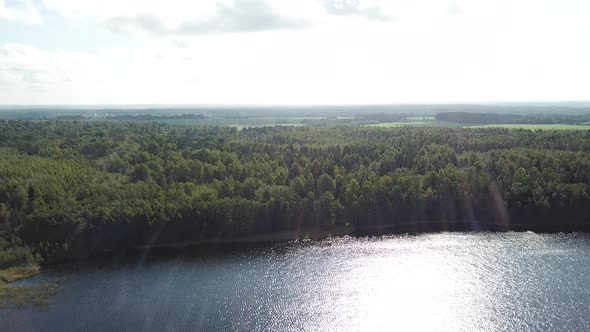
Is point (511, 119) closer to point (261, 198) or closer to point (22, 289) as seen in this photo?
point (261, 198)

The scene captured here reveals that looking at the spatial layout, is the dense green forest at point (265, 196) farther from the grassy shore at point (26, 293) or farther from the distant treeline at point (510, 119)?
the distant treeline at point (510, 119)

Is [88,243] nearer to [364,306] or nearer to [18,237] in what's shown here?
[18,237]

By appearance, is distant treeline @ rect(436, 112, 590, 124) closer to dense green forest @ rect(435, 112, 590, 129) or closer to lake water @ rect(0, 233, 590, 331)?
dense green forest @ rect(435, 112, 590, 129)

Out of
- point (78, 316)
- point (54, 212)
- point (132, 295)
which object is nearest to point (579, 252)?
point (132, 295)

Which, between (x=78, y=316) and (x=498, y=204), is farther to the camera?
(x=498, y=204)

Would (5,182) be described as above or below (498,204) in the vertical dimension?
above

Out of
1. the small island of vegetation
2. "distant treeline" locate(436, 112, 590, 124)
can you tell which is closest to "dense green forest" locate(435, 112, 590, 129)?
"distant treeline" locate(436, 112, 590, 124)

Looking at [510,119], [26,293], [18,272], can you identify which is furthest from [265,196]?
[510,119]

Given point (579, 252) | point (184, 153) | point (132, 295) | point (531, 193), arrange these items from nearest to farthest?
1. point (132, 295)
2. point (579, 252)
3. point (531, 193)
4. point (184, 153)
